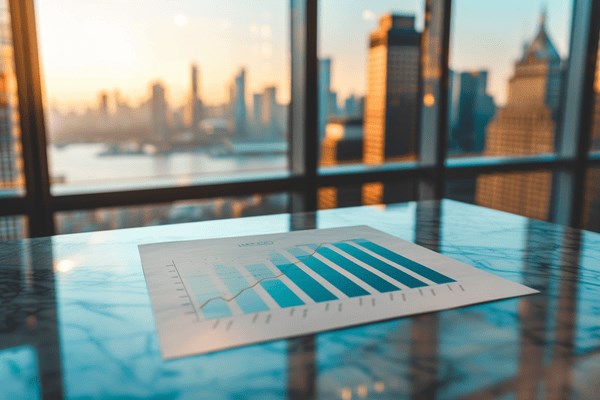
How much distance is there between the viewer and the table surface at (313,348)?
1.56ft

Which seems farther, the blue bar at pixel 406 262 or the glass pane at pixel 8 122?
the glass pane at pixel 8 122

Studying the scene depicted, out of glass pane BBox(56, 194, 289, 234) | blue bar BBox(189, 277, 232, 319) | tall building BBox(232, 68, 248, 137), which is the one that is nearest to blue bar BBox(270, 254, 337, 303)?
blue bar BBox(189, 277, 232, 319)

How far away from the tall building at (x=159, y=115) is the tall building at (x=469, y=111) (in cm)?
148

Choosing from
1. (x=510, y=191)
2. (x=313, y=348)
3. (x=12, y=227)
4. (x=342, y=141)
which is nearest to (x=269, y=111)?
(x=342, y=141)

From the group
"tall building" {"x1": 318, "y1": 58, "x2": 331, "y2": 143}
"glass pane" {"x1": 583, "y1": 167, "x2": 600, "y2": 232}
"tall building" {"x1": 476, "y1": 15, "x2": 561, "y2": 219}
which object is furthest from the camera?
"glass pane" {"x1": 583, "y1": 167, "x2": 600, "y2": 232}

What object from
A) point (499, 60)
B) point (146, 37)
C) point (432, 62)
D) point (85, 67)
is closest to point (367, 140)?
point (432, 62)

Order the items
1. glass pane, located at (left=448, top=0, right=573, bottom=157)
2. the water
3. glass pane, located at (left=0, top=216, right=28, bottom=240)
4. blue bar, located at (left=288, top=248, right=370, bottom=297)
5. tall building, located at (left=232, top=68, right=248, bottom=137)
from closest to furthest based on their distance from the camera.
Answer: blue bar, located at (left=288, top=248, right=370, bottom=297), glass pane, located at (left=0, top=216, right=28, bottom=240), the water, tall building, located at (left=232, top=68, right=248, bottom=137), glass pane, located at (left=448, top=0, right=573, bottom=157)

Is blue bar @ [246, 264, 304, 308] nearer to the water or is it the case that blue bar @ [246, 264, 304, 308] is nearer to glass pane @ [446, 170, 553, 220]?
the water

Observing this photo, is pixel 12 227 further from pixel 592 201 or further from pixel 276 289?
pixel 592 201

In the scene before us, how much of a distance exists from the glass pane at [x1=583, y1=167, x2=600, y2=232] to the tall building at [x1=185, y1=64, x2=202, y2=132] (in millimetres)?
2311

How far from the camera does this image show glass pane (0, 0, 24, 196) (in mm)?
1836

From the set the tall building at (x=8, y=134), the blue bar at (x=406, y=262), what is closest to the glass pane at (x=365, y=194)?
the tall building at (x=8, y=134)

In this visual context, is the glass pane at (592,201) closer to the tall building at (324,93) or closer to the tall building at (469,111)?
the tall building at (469,111)

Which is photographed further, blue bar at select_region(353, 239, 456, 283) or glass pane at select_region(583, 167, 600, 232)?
glass pane at select_region(583, 167, 600, 232)
